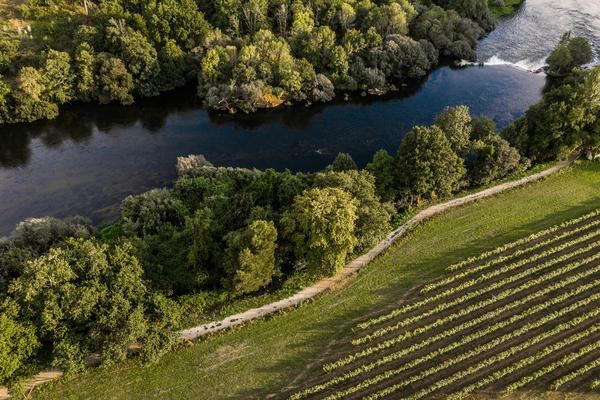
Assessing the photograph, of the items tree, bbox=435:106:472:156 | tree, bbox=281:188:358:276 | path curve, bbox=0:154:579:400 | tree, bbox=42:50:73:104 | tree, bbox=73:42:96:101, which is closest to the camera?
path curve, bbox=0:154:579:400

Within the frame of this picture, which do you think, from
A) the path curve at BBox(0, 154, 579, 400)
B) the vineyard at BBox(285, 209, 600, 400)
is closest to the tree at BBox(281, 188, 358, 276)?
the path curve at BBox(0, 154, 579, 400)

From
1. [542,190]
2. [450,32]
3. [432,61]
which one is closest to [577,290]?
[542,190]

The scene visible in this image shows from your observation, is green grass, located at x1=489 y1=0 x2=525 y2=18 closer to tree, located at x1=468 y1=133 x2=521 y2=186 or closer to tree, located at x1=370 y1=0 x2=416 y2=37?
tree, located at x1=370 y1=0 x2=416 y2=37

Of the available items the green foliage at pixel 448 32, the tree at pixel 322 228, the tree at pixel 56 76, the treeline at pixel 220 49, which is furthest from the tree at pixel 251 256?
the green foliage at pixel 448 32

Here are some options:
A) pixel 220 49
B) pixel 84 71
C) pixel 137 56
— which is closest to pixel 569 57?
pixel 220 49

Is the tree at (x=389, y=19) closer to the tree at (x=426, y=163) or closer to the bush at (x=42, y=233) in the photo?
the tree at (x=426, y=163)

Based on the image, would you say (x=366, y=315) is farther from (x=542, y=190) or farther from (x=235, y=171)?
(x=542, y=190)
